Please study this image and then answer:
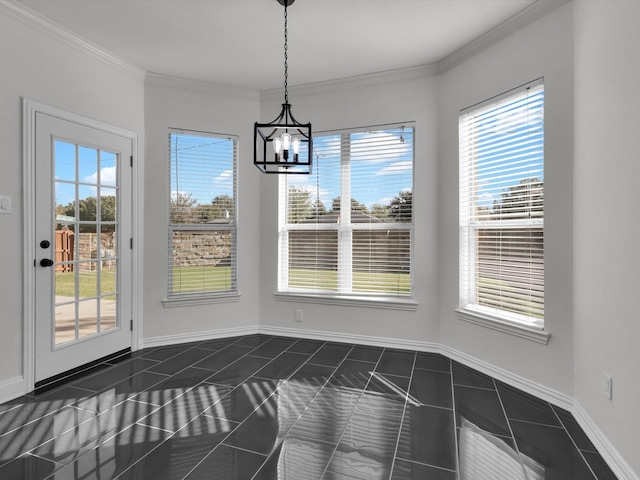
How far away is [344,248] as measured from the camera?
419 centimetres

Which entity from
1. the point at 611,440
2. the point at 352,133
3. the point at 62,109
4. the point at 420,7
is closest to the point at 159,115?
the point at 62,109

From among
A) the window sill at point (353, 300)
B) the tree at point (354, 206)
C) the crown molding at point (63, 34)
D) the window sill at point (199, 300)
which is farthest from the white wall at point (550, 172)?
the crown molding at point (63, 34)

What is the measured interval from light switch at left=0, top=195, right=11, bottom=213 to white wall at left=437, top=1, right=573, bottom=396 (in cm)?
384

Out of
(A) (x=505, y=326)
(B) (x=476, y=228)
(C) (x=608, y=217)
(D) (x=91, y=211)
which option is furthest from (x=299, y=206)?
(C) (x=608, y=217)

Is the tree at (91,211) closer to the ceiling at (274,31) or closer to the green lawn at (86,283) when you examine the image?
the green lawn at (86,283)

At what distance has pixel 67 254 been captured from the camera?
317cm

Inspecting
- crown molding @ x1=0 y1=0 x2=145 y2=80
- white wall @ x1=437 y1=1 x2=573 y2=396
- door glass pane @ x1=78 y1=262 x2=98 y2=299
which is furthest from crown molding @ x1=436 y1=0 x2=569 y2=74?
door glass pane @ x1=78 y1=262 x2=98 y2=299

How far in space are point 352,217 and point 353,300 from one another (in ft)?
3.01

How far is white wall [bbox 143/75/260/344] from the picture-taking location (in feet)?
13.0

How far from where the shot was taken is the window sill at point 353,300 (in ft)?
12.7

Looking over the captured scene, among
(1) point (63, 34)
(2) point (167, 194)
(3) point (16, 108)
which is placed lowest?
(2) point (167, 194)

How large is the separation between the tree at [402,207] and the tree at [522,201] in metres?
0.89

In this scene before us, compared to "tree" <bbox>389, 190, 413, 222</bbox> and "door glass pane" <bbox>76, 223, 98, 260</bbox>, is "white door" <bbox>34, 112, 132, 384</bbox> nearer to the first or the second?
"door glass pane" <bbox>76, 223, 98, 260</bbox>

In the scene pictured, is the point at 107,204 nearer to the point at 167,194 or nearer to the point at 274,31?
the point at 167,194
